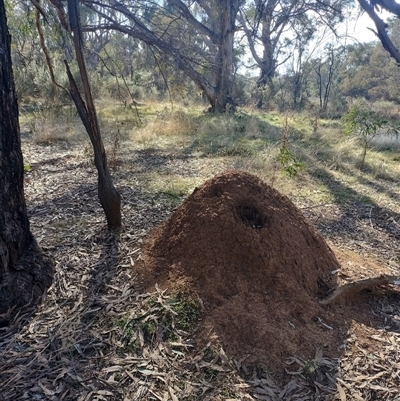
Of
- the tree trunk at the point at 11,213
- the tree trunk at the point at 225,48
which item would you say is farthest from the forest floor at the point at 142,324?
the tree trunk at the point at 225,48

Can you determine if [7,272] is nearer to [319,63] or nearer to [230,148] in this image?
[230,148]

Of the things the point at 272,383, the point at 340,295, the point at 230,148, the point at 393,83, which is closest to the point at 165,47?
the point at 230,148

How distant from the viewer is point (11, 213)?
84.9 inches

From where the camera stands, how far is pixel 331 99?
2216 cm

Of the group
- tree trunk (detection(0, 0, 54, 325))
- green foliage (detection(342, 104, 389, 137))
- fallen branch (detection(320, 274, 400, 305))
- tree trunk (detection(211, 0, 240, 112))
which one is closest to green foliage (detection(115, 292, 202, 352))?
tree trunk (detection(0, 0, 54, 325))

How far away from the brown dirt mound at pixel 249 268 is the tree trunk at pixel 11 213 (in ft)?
2.39

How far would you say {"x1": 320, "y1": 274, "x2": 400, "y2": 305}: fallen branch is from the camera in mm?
2266

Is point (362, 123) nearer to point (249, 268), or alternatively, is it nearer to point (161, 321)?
point (249, 268)

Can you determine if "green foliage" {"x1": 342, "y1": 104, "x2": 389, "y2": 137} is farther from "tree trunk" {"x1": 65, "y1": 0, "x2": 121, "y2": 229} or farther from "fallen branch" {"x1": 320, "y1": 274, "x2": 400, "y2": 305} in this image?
"tree trunk" {"x1": 65, "y1": 0, "x2": 121, "y2": 229}

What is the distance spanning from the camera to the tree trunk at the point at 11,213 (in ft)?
6.72

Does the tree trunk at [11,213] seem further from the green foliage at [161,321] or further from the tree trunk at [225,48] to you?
the tree trunk at [225,48]

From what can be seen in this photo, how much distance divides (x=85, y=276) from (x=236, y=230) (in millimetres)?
1049

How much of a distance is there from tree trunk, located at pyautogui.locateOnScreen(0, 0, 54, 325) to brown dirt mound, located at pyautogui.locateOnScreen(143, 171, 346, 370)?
0.73 meters

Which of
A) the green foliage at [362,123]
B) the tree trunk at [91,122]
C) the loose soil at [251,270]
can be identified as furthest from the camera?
the green foliage at [362,123]
